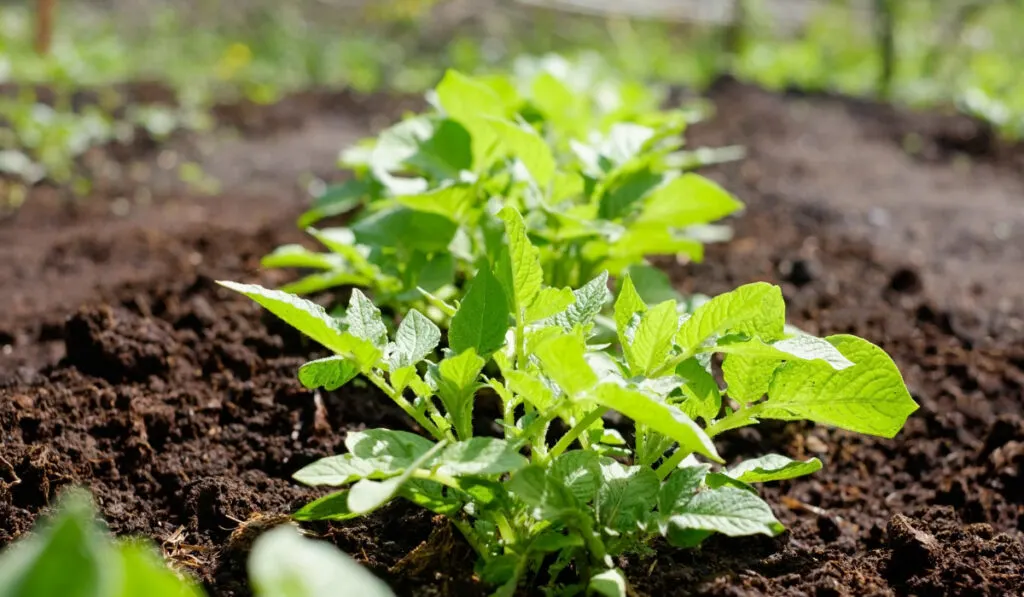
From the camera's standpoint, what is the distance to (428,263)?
2.37 meters

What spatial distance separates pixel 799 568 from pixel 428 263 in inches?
43.9

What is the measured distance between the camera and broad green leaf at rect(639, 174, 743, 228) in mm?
2449

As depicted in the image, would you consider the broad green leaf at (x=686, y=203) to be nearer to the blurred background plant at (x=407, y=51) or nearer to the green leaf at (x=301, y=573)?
the green leaf at (x=301, y=573)

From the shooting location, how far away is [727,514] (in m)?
1.44

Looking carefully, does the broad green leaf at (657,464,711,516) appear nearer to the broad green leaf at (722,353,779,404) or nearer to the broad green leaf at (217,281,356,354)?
the broad green leaf at (722,353,779,404)

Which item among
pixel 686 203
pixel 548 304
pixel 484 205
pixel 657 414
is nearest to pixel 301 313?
pixel 548 304

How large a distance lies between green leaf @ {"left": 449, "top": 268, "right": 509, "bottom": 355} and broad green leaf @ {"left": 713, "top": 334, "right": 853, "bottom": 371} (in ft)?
1.14

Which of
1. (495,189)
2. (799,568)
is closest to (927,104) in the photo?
(495,189)

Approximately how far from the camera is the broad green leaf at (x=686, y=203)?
96.4 inches

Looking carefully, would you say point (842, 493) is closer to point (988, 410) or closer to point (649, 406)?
point (988, 410)

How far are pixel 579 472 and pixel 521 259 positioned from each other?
0.37 meters

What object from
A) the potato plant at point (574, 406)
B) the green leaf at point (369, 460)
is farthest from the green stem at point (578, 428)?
the green leaf at point (369, 460)

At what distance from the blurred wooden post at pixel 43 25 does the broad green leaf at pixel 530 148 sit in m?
7.69

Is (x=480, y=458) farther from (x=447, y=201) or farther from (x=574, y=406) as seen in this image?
(x=447, y=201)
